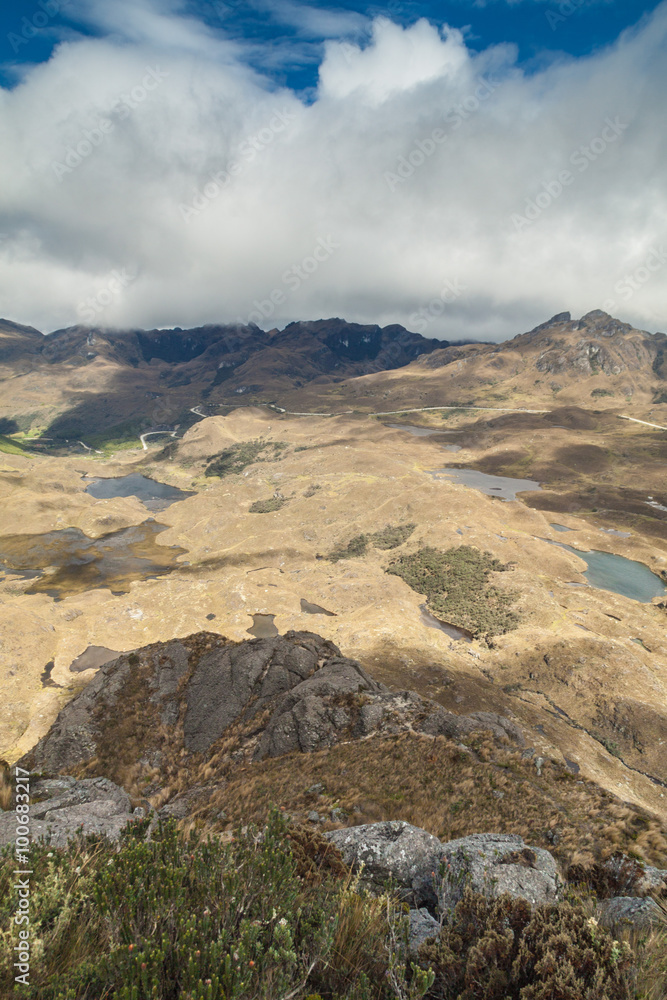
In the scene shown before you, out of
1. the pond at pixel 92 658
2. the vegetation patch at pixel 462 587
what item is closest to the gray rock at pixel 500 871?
the pond at pixel 92 658

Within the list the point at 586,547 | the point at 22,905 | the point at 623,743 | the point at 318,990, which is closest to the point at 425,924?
the point at 318,990

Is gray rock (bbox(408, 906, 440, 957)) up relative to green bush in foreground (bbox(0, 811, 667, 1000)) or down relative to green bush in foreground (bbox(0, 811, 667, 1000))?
down

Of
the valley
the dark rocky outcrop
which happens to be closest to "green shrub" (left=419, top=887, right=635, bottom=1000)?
the dark rocky outcrop

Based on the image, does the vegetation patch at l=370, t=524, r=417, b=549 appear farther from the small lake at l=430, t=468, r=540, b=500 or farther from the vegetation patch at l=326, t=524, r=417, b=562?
the small lake at l=430, t=468, r=540, b=500

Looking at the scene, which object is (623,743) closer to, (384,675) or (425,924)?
(384,675)

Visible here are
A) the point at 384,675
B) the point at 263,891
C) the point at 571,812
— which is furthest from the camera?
the point at 384,675

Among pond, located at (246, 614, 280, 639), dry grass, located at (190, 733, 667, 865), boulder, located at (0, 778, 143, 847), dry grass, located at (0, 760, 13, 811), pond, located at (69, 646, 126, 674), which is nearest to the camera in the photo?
boulder, located at (0, 778, 143, 847)

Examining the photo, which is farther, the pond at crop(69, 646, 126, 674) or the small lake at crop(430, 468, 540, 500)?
the small lake at crop(430, 468, 540, 500)
